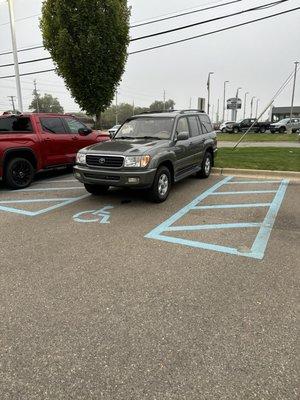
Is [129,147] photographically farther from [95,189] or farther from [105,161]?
[95,189]

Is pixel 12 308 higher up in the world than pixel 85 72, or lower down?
lower down

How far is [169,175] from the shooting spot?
7297mm

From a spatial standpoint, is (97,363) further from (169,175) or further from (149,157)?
(169,175)

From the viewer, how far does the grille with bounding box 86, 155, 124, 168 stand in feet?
21.6

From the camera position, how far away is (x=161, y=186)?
7.05 m

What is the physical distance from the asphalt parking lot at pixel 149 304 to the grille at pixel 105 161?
3.10 ft

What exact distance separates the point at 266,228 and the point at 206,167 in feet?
14.0

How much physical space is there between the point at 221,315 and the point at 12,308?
2.01 m

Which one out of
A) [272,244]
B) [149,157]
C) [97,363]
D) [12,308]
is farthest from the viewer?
[149,157]

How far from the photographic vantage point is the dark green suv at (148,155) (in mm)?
6527

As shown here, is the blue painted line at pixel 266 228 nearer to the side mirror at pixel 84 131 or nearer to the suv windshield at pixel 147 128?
the suv windshield at pixel 147 128

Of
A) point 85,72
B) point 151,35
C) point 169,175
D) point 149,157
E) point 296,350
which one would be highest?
point 151,35

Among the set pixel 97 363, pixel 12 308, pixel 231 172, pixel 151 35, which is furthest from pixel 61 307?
pixel 151 35

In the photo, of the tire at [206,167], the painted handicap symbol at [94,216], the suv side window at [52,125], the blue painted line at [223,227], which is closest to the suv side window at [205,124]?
the tire at [206,167]
